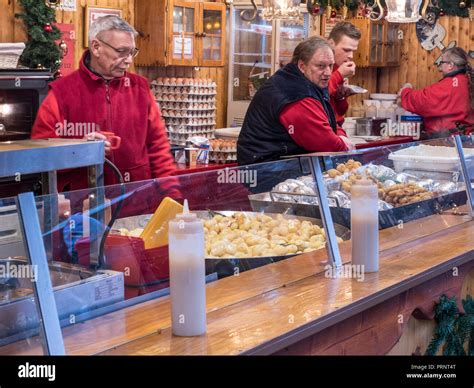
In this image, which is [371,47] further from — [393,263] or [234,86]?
[393,263]

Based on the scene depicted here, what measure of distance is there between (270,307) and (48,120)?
1888mm

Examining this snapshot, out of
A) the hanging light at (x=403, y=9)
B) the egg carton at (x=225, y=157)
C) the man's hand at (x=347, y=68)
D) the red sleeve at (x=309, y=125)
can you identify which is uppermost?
the hanging light at (x=403, y=9)

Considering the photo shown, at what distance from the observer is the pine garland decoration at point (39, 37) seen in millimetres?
6461

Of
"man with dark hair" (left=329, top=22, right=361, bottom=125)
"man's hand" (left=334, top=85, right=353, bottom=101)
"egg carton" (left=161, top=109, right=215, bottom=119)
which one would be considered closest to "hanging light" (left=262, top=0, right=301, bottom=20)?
"man with dark hair" (left=329, top=22, right=361, bottom=125)

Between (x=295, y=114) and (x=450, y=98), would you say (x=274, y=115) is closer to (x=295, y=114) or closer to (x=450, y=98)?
(x=295, y=114)

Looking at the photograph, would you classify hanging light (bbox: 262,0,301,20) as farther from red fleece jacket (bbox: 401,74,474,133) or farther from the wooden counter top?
red fleece jacket (bbox: 401,74,474,133)

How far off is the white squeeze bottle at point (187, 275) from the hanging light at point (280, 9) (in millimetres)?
4418

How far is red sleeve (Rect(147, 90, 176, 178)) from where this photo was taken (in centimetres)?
459

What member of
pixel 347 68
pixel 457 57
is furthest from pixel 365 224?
pixel 457 57

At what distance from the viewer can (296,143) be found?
5.40 meters

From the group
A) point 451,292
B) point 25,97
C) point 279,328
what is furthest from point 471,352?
point 25,97

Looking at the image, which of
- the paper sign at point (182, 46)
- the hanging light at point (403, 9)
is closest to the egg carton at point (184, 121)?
the paper sign at point (182, 46)

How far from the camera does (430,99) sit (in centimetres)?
1026

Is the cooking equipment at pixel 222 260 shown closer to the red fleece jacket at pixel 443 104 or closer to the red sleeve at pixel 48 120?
the red sleeve at pixel 48 120
